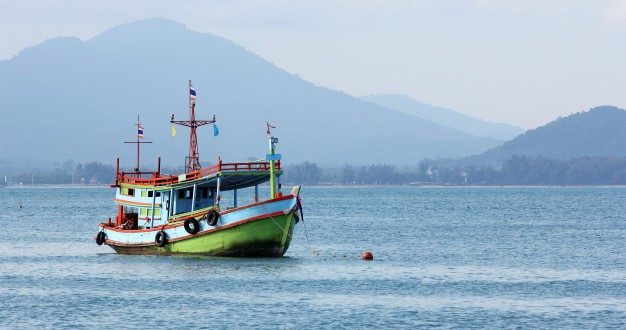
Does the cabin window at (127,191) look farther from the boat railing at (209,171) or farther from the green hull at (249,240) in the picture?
the green hull at (249,240)

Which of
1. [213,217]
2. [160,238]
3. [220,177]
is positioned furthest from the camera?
[160,238]

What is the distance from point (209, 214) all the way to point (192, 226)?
5.78 feet

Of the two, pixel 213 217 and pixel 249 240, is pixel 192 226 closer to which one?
pixel 213 217

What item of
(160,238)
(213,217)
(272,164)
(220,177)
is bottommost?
(160,238)

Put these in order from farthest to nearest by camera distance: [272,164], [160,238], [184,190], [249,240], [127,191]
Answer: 1. [127,191]
2. [184,190]
3. [160,238]
4. [249,240]
5. [272,164]

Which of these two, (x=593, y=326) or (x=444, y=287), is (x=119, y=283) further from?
(x=593, y=326)

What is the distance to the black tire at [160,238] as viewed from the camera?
65.7 meters

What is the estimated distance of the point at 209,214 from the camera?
207ft

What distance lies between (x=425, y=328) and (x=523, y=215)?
100938 mm

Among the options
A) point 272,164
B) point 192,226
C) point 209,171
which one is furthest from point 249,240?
point 209,171

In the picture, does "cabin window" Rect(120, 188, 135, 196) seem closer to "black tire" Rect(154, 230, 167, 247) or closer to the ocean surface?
the ocean surface

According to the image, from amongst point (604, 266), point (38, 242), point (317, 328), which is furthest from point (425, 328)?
point (38, 242)

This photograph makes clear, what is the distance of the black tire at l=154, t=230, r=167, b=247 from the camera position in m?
65.7

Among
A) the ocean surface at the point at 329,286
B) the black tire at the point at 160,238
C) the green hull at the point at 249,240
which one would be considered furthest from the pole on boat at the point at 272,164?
the black tire at the point at 160,238
